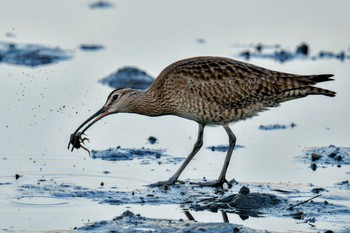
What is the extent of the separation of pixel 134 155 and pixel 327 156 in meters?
2.46

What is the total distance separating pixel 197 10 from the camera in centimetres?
2527

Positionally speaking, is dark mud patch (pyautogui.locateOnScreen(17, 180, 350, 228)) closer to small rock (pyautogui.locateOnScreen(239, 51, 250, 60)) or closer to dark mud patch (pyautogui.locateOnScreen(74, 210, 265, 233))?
dark mud patch (pyautogui.locateOnScreen(74, 210, 265, 233))

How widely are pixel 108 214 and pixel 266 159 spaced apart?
10.9 ft

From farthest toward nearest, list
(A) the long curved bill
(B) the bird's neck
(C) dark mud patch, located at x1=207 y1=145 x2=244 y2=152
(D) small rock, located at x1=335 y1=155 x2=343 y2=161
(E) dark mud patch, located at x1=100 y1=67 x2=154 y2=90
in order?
(E) dark mud patch, located at x1=100 y1=67 x2=154 y2=90 < (C) dark mud patch, located at x1=207 y1=145 x2=244 y2=152 < (D) small rock, located at x1=335 y1=155 x2=343 y2=161 < (B) the bird's neck < (A) the long curved bill

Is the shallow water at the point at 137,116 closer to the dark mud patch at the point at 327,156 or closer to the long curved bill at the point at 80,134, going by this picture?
the dark mud patch at the point at 327,156

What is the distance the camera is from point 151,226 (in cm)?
1156

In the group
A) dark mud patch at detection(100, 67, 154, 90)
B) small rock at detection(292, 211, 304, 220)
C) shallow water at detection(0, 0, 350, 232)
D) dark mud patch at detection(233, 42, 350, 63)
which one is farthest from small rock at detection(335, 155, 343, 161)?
dark mud patch at detection(233, 42, 350, 63)

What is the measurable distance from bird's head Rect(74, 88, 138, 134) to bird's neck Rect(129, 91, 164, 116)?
60 millimetres

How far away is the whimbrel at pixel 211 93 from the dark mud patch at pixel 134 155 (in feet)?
1.32

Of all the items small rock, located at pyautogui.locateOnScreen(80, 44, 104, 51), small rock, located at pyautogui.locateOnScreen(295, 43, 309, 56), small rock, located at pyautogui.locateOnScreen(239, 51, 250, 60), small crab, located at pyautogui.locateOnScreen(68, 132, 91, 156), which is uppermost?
small rock, located at pyautogui.locateOnScreen(80, 44, 104, 51)

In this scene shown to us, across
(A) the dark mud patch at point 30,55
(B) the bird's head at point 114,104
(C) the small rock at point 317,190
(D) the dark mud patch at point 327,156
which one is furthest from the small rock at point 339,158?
(A) the dark mud patch at point 30,55

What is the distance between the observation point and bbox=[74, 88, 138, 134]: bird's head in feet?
47.2

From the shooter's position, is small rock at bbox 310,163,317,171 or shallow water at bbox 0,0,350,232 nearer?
shallow water at bbox 0,0,350,232

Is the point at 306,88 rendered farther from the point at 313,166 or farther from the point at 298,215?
the point at 298,215
